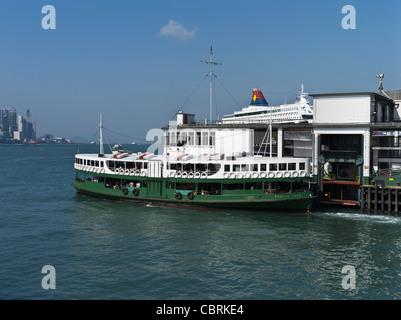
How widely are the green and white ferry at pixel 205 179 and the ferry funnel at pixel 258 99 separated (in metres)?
55.9

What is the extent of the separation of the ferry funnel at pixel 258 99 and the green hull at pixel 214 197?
6478 cm

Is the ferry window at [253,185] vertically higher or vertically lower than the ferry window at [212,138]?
lower

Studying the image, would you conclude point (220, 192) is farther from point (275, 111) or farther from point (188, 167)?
point (275, 111)

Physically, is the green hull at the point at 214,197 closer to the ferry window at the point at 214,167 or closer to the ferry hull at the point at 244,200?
the ferry hull at the point at 244,200

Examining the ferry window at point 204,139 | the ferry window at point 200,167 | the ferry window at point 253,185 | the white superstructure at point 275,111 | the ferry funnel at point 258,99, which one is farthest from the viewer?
the ferry funnel at point 258,99

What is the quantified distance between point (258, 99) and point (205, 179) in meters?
67.3

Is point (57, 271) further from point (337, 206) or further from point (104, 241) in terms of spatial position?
point (337, 206)

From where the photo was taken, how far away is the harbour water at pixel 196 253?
752 inches

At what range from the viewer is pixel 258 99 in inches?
3989

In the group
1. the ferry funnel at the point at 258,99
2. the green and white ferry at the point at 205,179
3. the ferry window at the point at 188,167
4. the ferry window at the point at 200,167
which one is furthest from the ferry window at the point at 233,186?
the ferry funnel at the point at 258,99

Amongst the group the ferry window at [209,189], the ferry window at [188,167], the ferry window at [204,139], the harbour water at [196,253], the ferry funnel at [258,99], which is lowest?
the harbour water at [196,253]

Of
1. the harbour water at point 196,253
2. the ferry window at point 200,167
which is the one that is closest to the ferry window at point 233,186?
the harbour water at point 196,253

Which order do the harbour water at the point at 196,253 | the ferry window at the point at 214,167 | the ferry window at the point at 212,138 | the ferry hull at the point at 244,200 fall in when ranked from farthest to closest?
the ferry window at the point at 212,138, the ferry window at the point at 214,167, the ferry hull at the point at 244,200, the harbour water at the point at 196,253

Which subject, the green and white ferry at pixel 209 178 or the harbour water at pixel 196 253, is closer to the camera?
the harbour water at pixel 196 253
